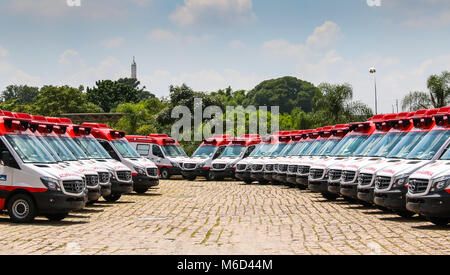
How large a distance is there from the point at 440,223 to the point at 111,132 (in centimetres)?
1414

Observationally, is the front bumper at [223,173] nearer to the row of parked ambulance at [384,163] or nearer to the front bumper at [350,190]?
the row of parked ambulance at [384,163]

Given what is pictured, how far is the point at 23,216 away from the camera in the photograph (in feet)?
47.9

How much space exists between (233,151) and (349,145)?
16843mm

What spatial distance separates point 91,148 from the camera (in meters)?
21.6

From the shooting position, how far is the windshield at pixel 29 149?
1520 cm

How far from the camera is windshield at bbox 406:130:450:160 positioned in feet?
50.5

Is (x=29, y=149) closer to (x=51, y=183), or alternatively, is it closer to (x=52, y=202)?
(x=51, y=183)

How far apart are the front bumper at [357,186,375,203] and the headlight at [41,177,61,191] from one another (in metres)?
7.18

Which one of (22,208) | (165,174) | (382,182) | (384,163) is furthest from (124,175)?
(165,174)

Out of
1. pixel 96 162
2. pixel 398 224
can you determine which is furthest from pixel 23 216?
pixel 398 224

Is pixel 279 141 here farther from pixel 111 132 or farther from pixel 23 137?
pixel 23 137

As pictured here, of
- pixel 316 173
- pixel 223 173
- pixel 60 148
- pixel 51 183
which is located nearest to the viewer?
pixel 51 183

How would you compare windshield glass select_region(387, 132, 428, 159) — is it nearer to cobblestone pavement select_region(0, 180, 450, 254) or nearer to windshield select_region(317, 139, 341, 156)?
cobblestone pavement select_region(0, 180, 450, 254)
